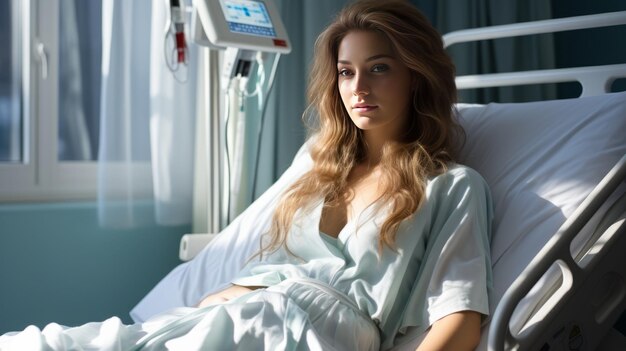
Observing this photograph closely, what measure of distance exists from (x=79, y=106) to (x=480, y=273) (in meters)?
1.75

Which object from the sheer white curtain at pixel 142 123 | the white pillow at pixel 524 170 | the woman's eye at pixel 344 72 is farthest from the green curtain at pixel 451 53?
the woman's eye at pixel 344 72

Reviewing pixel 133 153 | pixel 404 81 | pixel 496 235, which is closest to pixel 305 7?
pixel 133 153

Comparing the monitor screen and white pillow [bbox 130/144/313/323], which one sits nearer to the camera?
white pillow [bbox 130/144/313/323]

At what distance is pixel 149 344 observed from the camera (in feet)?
4.75

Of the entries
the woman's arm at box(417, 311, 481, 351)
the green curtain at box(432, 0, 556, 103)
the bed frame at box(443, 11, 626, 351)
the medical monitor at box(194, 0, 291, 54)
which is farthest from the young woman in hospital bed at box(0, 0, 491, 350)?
the green curtain at box(432, 0, 556, 103)

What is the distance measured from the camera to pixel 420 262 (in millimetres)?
1638

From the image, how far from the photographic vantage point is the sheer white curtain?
2662 millimetres

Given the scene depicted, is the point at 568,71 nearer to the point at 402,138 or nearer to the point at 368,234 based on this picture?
the point at 402,138

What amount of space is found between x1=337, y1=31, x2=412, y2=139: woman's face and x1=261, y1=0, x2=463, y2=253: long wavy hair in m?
0.03

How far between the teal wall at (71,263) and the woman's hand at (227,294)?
980 millimetres

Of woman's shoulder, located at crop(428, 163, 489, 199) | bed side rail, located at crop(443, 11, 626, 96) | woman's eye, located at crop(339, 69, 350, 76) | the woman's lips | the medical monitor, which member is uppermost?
the medical monitor

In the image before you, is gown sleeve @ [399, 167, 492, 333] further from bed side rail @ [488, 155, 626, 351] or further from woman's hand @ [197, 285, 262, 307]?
woman's hand @ [197, 285, 262, 307]

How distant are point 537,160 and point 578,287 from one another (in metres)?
0.40

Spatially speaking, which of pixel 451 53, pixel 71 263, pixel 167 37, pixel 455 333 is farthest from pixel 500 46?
pixel 455 333
